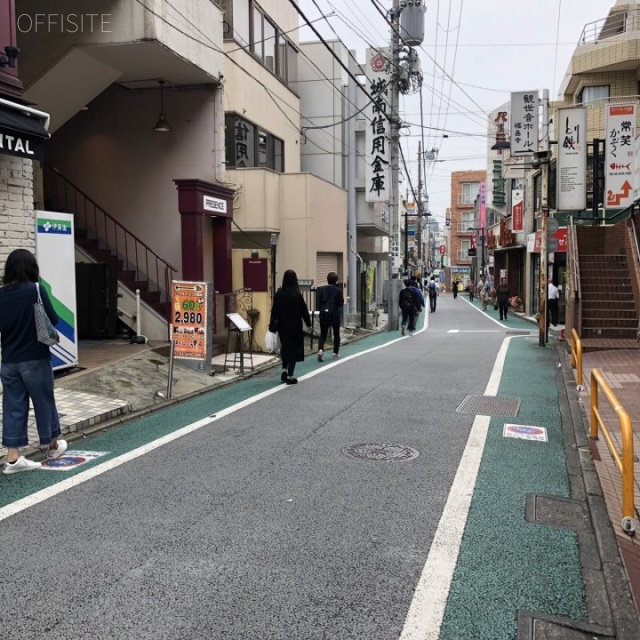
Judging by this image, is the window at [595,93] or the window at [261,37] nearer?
the window at [261,37]

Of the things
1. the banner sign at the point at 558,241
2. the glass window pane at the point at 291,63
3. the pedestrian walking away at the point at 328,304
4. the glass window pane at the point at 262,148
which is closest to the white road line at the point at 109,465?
the pedestrian walking away at the point at 328,304

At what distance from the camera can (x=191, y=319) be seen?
9.62 meters

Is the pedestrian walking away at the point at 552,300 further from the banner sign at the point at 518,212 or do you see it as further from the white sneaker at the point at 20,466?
the white sneaker at the point at 20,466

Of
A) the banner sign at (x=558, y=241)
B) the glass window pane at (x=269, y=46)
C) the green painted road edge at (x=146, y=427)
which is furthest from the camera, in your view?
the banner sign at (x=558, y=241)

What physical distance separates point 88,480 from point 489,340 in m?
14.5

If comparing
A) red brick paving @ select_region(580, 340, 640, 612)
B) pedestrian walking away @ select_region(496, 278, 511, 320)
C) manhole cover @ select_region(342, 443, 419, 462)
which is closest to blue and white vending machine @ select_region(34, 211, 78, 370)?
manhole cover @ select_region(342, 443, 419, 462)

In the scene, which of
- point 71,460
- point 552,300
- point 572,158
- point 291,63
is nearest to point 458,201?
point 291,63

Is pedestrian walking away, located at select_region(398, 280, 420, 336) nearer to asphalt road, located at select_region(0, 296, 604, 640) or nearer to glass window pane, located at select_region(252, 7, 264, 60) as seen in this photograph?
glass window pane, located at select_region(252, 7, 264, 60)

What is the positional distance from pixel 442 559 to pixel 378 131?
2205cm

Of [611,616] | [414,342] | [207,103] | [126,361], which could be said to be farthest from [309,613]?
[414,342]

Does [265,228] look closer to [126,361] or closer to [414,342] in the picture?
[414,342]

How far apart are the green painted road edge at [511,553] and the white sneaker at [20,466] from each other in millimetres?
3933

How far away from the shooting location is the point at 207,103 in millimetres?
14250

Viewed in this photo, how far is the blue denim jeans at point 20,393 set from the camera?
5.62 meters
